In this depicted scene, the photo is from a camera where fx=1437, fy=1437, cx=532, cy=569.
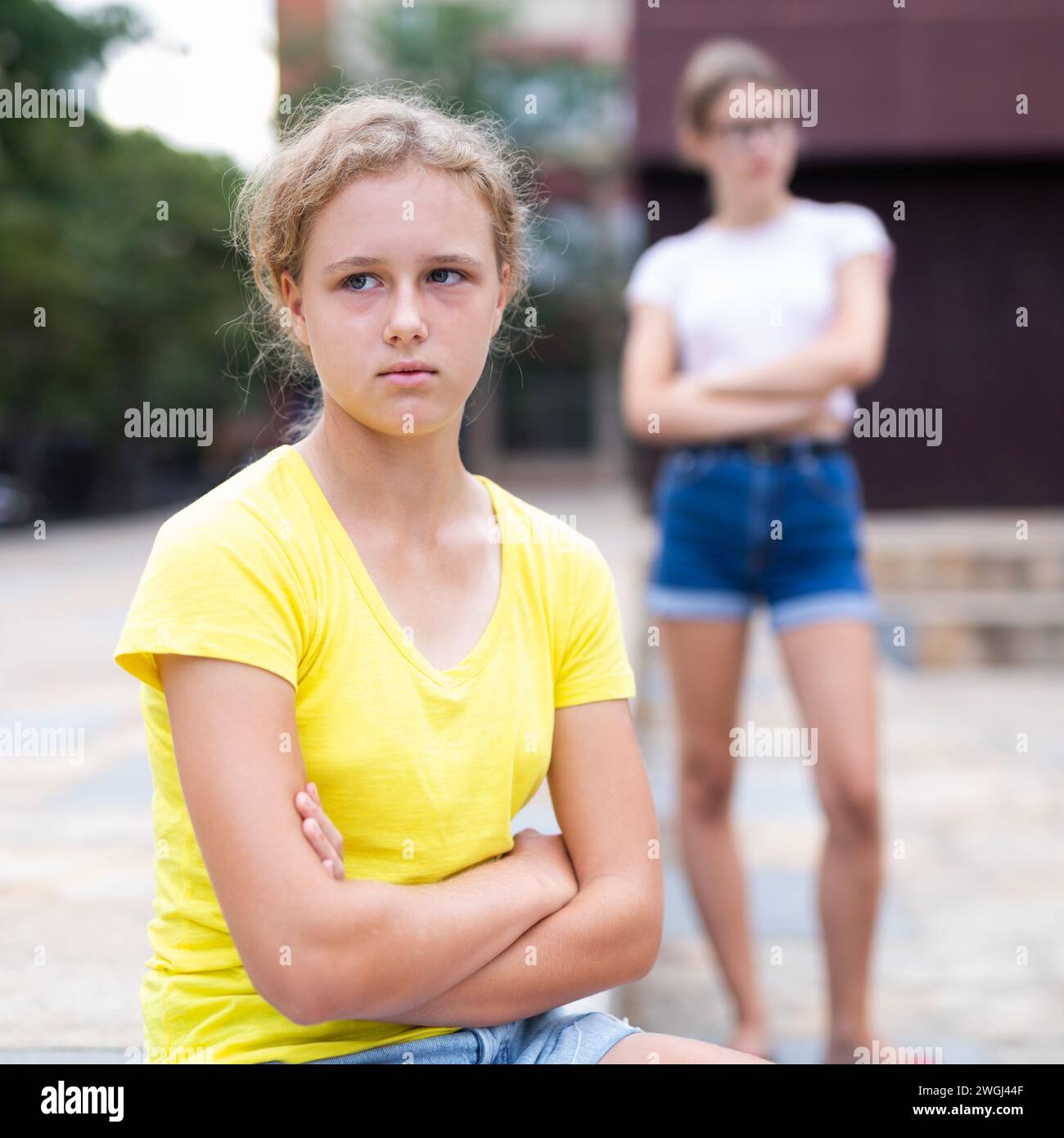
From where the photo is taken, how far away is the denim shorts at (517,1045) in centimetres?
135

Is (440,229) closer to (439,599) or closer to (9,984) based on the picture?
(439,599)

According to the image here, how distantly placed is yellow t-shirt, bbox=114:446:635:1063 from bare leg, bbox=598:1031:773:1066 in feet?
0.54

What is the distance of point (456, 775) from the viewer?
4.57ft

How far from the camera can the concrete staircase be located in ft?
28.3

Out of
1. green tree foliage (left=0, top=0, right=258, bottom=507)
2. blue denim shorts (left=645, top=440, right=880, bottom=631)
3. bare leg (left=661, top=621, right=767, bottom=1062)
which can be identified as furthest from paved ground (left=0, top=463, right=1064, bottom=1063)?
green tree foliage (left=0, top=0, right=258, bottom=507)

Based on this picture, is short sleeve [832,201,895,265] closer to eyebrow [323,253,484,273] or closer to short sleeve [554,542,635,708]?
short sleeve [554,542,635,708]

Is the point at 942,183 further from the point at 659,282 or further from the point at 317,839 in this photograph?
the point at 317,839

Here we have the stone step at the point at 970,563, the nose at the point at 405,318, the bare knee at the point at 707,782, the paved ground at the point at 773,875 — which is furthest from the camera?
the stone step at the point at 970,563

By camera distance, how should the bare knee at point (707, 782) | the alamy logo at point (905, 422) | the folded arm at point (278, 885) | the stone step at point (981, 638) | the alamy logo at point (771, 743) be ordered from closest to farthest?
the folded arm at point (278, 885) → the bare knee at point (707, 782) → the alamy logo at point (771, 743) → the stone step at point (981, 638) → the alamy logo at point (905, 422)

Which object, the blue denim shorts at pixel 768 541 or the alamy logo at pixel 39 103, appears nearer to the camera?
the blue denim shorts at pixel 768 541

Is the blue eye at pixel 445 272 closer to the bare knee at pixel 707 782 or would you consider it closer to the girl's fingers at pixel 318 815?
the girl's fingers at pixel 318 815

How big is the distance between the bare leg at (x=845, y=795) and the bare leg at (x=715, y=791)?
136 millimetres

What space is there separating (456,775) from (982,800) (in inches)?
163
